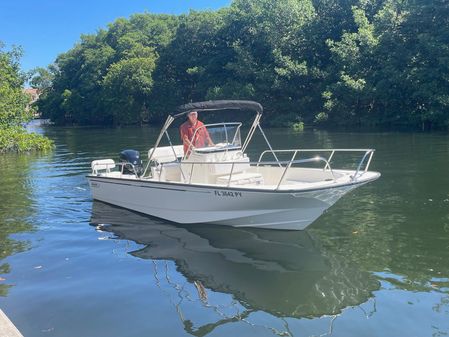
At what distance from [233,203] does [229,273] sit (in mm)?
2238

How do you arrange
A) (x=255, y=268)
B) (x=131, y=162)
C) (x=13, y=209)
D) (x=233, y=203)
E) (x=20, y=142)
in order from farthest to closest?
(x=20, y=142)
(x=131, y=162)
(x=13, y=209)
(x=233, y=203)
(x=255, y=268)

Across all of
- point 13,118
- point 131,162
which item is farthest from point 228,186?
point 13,118

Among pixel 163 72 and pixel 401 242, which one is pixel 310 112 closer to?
pixel 163 72

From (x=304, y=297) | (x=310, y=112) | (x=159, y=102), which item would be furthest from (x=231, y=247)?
(x=159, y=102)

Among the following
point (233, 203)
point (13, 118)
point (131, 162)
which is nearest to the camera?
point (233, 203)

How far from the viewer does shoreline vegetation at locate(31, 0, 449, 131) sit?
1566 inches

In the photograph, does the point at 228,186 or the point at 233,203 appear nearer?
the point at 228,186

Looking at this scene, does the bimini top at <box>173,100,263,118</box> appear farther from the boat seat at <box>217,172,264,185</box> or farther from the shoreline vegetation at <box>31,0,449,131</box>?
the shoreline vegetation at <box>31,0,449,131</box>

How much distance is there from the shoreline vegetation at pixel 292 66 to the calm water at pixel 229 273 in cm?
2922

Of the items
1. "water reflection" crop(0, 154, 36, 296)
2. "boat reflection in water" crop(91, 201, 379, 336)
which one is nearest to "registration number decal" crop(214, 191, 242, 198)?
"boat reflection in water" crop(91, 201, 379, 336)

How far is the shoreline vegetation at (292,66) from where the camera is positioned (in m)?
39.8

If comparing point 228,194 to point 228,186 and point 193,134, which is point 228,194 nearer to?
point 228,186

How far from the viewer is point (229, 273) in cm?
837

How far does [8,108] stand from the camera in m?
35.9
